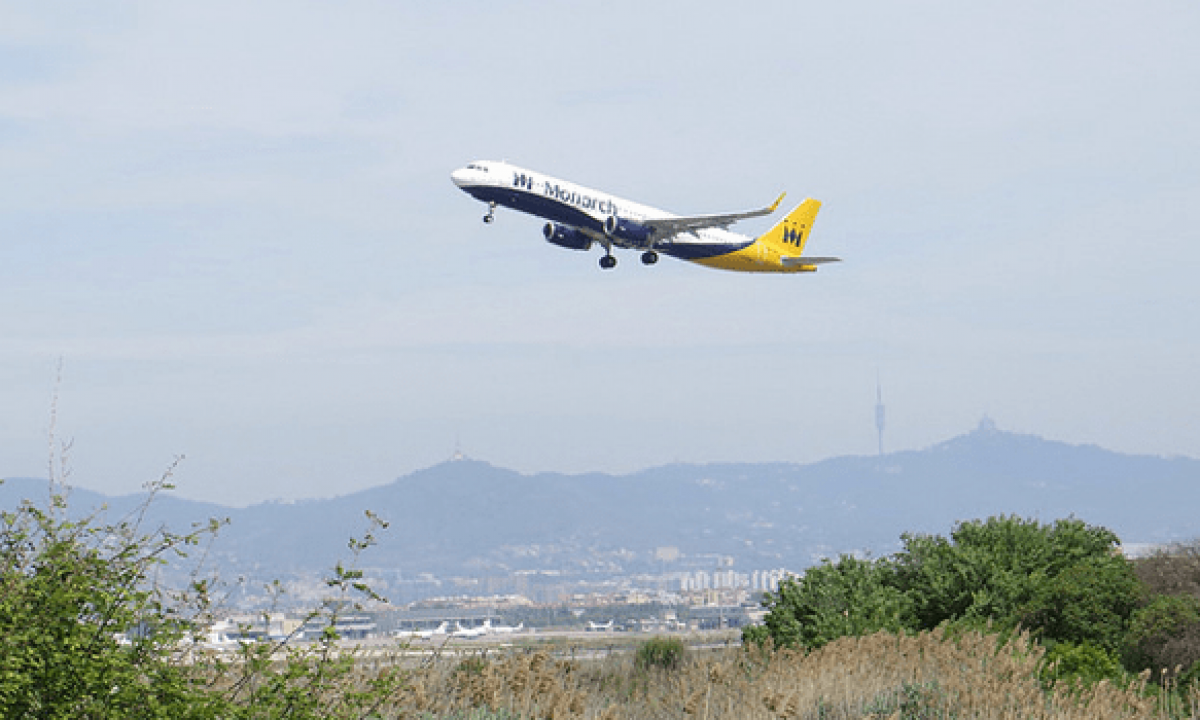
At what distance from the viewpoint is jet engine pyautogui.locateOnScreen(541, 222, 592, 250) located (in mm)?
64125

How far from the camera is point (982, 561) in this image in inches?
1022

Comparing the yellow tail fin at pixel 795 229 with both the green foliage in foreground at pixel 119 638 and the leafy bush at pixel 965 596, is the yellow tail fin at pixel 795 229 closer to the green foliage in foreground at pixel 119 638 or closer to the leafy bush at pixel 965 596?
the leafy bush at pixel 965 596

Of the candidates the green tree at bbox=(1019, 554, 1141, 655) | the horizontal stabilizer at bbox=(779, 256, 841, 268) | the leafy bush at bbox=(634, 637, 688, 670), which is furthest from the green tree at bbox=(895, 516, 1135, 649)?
the horizontal stabilizer at bbox=(779, 256, 841, 268)

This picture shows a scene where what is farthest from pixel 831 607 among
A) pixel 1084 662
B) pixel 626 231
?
pixel 626 231

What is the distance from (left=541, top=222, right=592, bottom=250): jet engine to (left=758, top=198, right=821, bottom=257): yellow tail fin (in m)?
17.7

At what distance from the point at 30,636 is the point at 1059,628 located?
2025 centimetres

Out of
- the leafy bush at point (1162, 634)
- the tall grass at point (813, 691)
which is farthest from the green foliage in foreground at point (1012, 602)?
the tall grass at point (813, 691)

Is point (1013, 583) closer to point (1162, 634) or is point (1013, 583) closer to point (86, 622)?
point (1162, 634)

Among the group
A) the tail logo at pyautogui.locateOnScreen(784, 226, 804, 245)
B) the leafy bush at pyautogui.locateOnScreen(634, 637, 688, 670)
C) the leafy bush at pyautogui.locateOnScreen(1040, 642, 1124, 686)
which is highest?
the tail logo at pyautogui.locateOnScreen(784, 226, 804, 245)

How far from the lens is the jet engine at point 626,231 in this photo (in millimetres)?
60831

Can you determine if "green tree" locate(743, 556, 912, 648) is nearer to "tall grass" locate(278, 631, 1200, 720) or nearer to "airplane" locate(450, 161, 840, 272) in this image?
"tall grass" locate(278, 631, 1200, 720)

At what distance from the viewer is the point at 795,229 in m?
84.4

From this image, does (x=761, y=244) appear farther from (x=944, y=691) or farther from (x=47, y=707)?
(x=47, y=707)

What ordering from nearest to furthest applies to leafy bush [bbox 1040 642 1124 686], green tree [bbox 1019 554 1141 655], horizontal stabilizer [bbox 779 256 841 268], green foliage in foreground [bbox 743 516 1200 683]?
1. leafy bush [bbox 1040 642 1124 686]
2. green foliage in foreground [bbox 743 516 1200 683]
3. green tree [bbox 1019 554 1141 655]
4. horizontal stabilizer [bbox 779 256 841 268]
